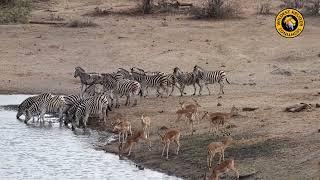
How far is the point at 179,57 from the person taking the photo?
31.1 m

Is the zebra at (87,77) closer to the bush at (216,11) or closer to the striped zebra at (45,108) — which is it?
the striped zebra at (45,108)

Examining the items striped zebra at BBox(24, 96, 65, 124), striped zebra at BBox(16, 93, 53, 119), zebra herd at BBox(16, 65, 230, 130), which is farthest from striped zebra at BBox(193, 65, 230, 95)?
striped zebra at BBox(16, 93, 53, 119)

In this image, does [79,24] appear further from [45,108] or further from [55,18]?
[45,108]

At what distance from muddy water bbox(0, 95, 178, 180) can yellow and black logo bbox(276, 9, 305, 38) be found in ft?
46.5

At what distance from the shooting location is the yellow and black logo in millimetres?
33406

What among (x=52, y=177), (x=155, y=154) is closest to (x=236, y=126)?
(x=155, y=154)

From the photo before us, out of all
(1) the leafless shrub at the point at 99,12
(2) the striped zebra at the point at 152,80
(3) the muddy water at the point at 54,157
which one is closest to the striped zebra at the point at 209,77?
(2) the striped zebra at the point at 152,80

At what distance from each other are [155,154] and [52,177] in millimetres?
2548

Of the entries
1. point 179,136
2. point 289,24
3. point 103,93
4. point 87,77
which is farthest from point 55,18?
point 179,136

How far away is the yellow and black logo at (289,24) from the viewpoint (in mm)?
33406

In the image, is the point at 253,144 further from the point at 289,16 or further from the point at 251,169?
the point at 289,16

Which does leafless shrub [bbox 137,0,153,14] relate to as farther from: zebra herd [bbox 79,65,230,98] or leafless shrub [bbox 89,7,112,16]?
zebra herd [bbox 79,65,230,98]

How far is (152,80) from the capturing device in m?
25.5

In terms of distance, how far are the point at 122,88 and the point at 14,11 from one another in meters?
15.0
